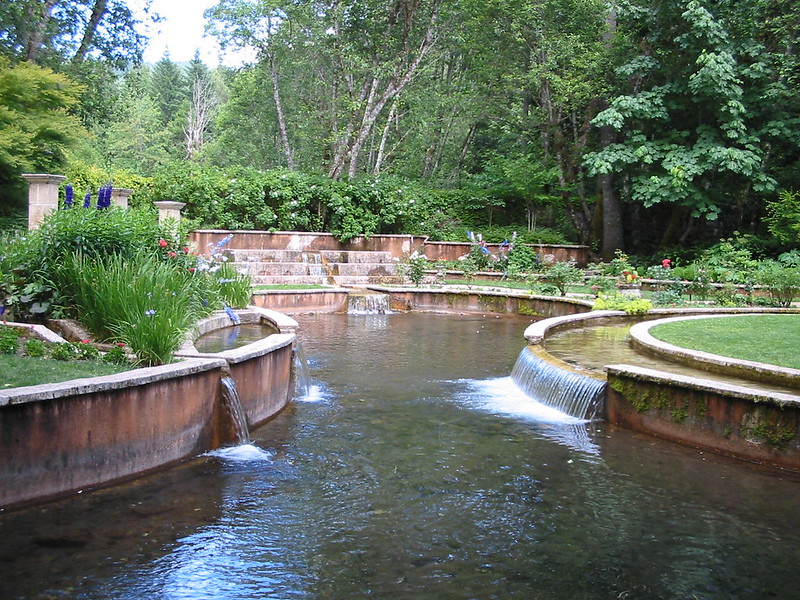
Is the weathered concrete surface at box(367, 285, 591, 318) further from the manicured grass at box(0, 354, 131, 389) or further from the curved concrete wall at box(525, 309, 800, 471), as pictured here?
the manicured grass at box(0, 354, 131, 389)

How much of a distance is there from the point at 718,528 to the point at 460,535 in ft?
5.34

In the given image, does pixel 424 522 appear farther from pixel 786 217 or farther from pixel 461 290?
pixel 786 217

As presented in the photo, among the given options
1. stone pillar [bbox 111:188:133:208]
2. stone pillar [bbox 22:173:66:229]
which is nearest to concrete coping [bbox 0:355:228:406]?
stone pillar [bbox 22:173:66:229]

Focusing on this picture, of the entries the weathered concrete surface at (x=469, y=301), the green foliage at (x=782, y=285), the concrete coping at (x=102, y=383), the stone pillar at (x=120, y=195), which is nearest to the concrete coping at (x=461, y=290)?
the weathered concrete surface at (x=469, y=301)

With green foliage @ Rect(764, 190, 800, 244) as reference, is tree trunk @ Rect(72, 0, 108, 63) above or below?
above

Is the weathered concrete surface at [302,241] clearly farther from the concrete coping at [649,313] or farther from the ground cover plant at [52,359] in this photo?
the ground cover plant at [52,359]

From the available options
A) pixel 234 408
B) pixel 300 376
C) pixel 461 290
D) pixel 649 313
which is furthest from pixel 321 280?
pixel 234 408

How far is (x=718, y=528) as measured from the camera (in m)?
4.65

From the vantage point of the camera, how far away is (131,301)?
21.4ft

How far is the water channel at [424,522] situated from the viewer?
12.5 ft

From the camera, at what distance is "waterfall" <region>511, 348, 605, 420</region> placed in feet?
23.6

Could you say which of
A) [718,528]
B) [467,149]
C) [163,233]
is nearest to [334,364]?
[163,233]

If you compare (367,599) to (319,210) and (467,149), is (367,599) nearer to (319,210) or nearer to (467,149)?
(319,210)

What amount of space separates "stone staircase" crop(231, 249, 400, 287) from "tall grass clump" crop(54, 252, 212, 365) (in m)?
9.79
